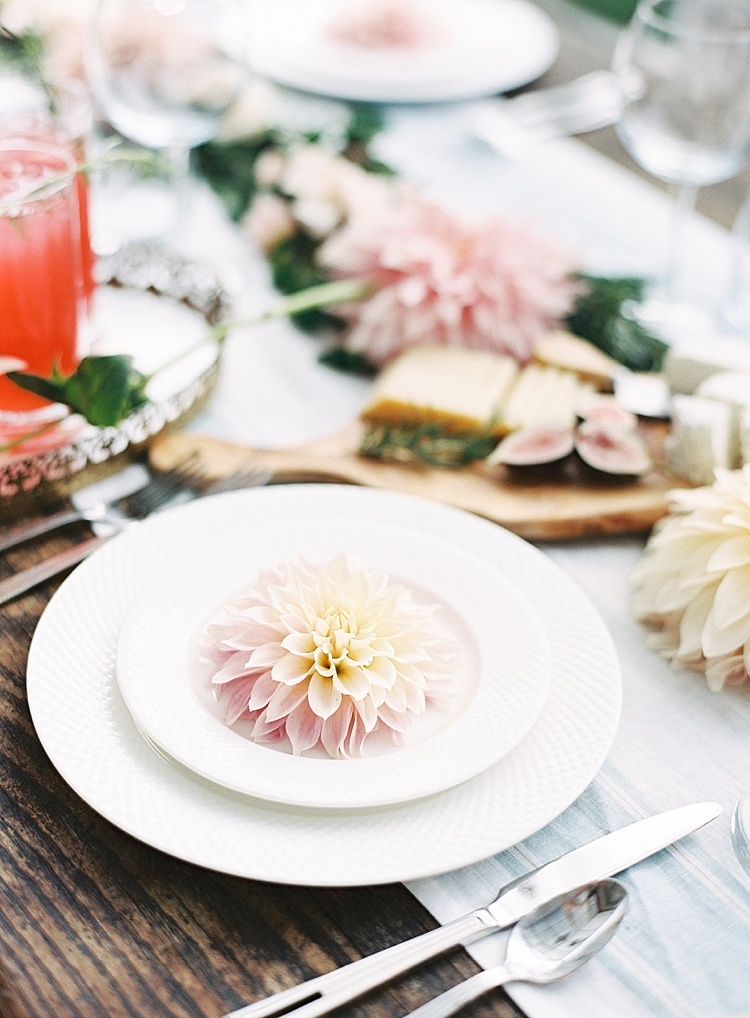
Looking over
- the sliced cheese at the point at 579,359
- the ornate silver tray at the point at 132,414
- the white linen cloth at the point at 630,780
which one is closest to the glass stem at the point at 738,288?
the white linen cloth at the point at 630,780

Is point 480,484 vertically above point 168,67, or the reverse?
point 168,67

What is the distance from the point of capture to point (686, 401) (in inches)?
42.0

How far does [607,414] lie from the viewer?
1142mm

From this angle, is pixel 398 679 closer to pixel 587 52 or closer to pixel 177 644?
pixel 177 644

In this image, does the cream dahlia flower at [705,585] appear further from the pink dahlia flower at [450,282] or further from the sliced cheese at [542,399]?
the pink dahlia flower at [450,282]

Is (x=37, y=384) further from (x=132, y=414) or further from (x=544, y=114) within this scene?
(x=544, y=114)

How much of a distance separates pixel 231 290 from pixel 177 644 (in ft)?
2.28

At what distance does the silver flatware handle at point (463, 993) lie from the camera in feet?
1.91

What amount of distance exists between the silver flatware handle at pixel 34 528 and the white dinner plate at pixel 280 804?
0.13m

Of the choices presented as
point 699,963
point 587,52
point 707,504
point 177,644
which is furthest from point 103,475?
point 587,52

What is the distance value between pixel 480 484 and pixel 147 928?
1.95 ft

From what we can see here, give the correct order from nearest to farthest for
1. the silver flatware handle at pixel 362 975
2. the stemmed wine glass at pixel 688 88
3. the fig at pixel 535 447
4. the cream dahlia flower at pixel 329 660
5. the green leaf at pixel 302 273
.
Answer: the silver flatware handle at pixel 362 975, the cream dahlia flower at pixel 329 660, the fig at pixel 535 447, the stemmed wine glass at pixel 688 88, the green leaf at pixel 302 273

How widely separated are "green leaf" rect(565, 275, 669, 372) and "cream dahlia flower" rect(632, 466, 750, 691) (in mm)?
391

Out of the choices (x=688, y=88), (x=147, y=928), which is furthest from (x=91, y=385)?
(x=688, y=88)
